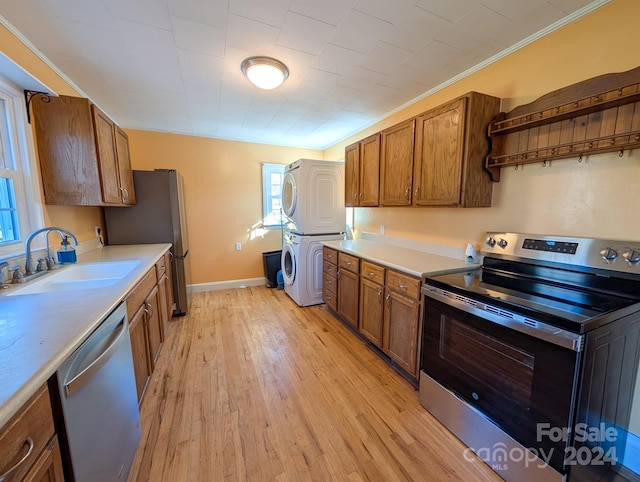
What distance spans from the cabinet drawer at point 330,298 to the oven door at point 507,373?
1401mm

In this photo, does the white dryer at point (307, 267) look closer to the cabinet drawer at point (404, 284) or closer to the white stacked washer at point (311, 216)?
the white stacked washer at point (311, 216)

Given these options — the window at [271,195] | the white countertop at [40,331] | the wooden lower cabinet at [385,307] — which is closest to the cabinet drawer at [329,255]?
the wooden lower cabinet at [385,307]

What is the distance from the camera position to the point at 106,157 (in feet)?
7.30

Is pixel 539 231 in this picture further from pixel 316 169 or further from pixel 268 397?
pixel 316 169

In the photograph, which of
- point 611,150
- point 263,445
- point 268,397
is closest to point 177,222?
point 268,397

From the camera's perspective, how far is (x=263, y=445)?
1.49m

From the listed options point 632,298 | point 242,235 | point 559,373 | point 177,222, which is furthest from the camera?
point 242,235

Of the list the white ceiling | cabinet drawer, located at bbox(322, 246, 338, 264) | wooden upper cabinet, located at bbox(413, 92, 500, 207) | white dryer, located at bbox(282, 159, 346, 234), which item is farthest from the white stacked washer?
wooden upper cabinet, located at bbox(413, 92, 500, 207)

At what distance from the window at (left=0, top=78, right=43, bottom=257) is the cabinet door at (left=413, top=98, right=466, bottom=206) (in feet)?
9.48

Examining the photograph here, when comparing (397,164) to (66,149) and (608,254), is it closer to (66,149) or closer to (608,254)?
(608,254)

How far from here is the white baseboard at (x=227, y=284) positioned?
4.11 m

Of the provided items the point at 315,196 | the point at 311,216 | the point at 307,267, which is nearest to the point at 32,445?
the point at 307,267

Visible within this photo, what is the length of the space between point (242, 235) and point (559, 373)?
3.99m

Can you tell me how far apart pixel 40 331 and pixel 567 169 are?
2.68m
